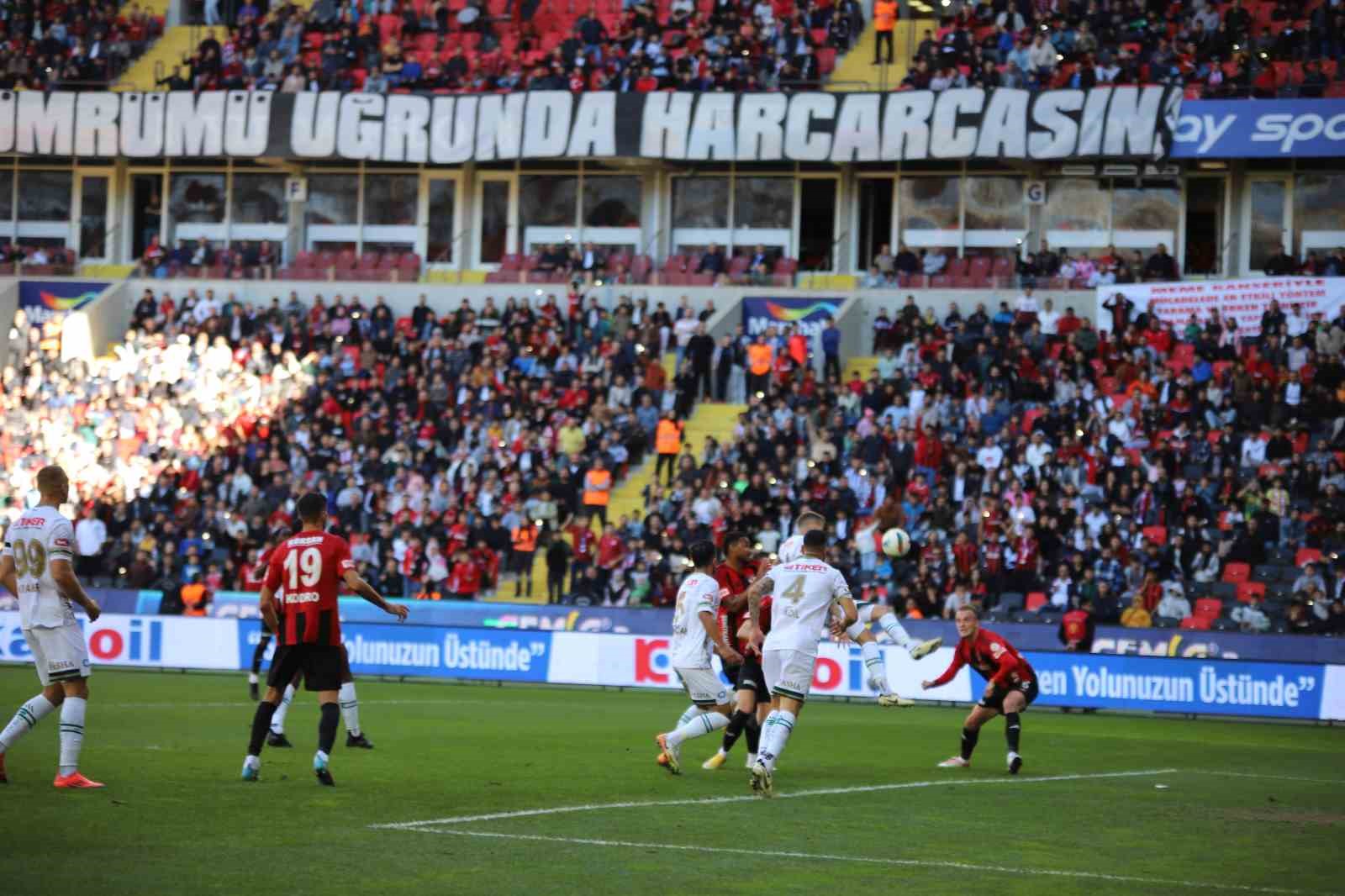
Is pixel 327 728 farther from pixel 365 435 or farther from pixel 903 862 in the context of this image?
pixel 365 435

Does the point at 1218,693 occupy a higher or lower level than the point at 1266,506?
lower

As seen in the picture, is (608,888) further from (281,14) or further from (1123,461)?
(281,14)

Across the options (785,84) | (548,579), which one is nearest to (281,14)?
(785,84)

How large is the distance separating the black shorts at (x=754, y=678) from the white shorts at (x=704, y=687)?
28 centimetres

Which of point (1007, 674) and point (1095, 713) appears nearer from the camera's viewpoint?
point (1007, 674)

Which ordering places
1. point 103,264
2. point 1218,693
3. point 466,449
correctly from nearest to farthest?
point 1218,693, point 466,449, point 103,264

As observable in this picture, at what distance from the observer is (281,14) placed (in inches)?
2030

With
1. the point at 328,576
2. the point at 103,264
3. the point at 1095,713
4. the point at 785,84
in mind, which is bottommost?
the point at 1095,713

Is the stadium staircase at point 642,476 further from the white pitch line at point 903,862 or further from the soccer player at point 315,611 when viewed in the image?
the white pitch line at point 903,862

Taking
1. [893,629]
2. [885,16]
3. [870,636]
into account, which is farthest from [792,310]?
[870,636]

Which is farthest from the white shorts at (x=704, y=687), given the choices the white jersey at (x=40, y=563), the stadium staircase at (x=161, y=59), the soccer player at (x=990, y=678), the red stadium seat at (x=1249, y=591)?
the stadium staircase at (x=161, y=59)

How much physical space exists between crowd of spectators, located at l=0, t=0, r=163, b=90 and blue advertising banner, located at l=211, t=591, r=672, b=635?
20.7 metres

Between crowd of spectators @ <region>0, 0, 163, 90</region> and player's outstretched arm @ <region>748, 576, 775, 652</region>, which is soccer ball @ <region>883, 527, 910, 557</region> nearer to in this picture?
player's outstretched arm @ <region>748, 576, 775, 652</region>

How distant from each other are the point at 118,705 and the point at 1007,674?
11.2 metres
